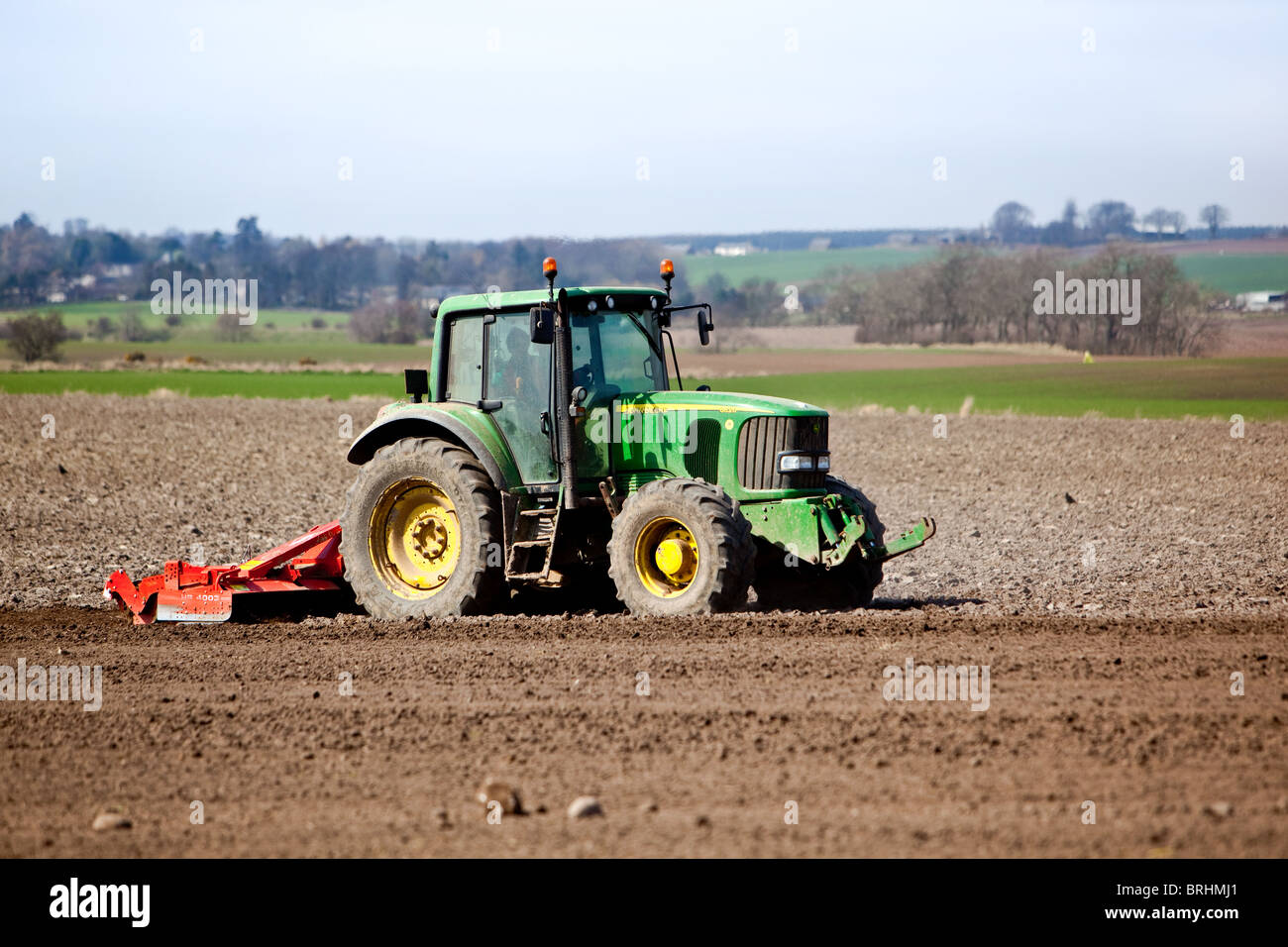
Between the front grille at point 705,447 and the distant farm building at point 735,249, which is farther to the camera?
the distant farm building at point 735,249

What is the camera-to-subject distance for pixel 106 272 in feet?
337

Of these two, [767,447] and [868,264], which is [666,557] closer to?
[767,447]

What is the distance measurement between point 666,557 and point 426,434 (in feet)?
7.63

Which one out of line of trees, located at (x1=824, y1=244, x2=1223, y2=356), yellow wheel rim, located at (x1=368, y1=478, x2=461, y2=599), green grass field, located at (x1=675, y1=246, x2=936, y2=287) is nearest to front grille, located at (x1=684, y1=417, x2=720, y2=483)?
yellow wheel rim, located at (x1=368, y1=478, x2=461, y2=599)

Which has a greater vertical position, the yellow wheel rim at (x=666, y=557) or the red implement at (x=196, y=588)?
the yellow wheel rim at (x=666, y=557)

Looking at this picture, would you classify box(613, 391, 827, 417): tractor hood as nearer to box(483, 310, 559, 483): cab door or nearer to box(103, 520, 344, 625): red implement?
box(483, 310, 559, 483): cab door

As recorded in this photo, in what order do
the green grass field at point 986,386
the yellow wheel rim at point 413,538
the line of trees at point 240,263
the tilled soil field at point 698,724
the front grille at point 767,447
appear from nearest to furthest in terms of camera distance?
1. the tilled soil field at point 698,724
2. the front grille at point 767,447
3. the yellow wheel rim at point 413,538
4. the green grass field at point 986,386
5. the line of trees at point 240,263

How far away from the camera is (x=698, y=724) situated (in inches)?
256

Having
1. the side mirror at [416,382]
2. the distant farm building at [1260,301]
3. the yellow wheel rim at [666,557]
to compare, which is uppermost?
the distant farm building at [1260,301]

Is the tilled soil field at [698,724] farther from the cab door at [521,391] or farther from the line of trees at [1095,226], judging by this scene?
the line of trees at [1095,226]

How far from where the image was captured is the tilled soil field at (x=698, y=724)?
5051 millimetres

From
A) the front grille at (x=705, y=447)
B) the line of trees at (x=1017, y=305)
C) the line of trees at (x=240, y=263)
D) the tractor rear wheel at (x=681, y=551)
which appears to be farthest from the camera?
the line of trees at (x=240, y=263)

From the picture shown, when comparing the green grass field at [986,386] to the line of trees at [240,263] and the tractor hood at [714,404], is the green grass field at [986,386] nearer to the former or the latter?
the line of trees at [240,263]

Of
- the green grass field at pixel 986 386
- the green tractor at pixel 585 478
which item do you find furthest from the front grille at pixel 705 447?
the green grass field at pixel 986 386
